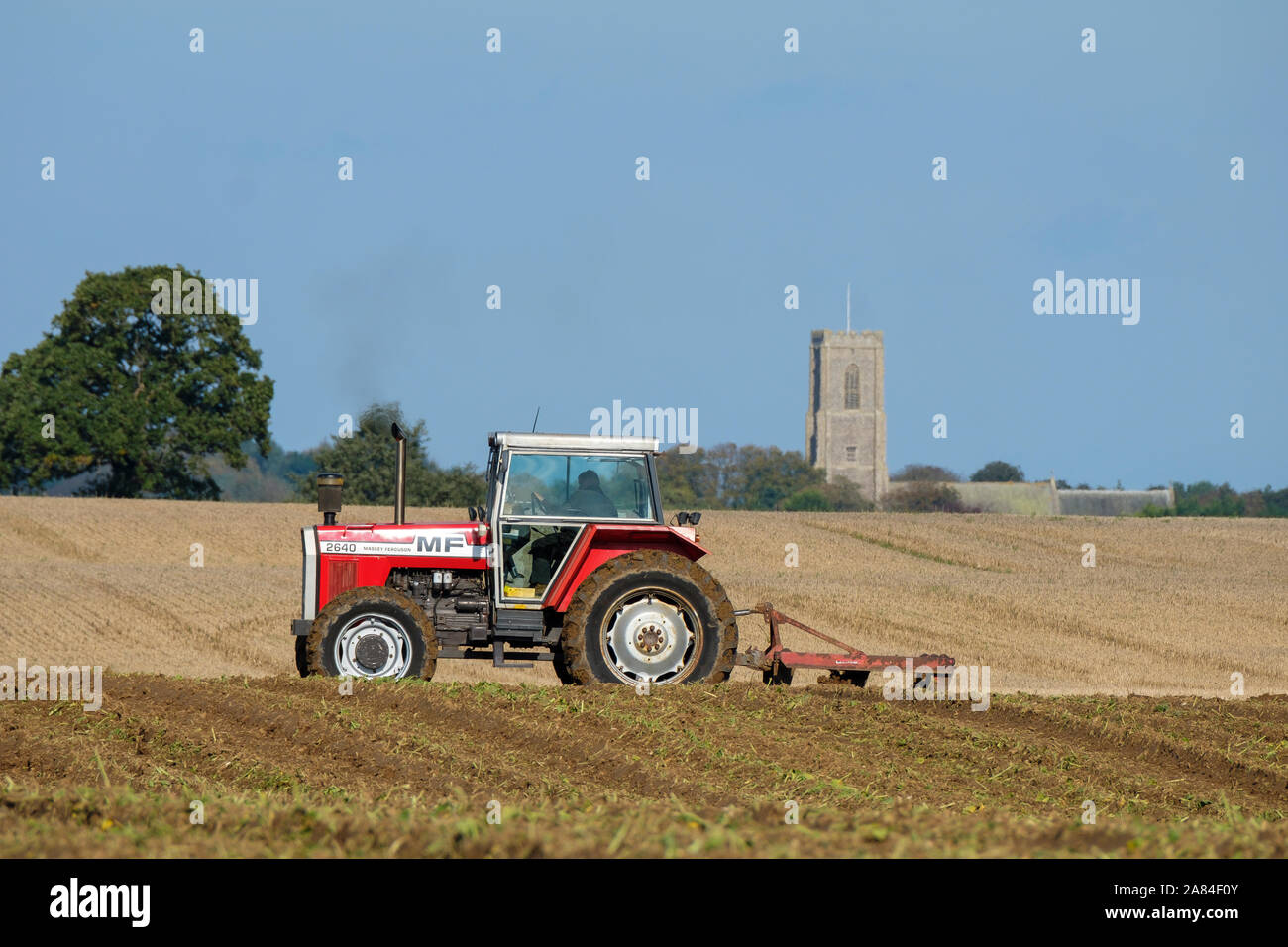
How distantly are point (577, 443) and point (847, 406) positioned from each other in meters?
127

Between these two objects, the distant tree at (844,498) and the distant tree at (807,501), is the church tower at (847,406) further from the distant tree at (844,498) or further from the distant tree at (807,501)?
the distant tree at (807,501)

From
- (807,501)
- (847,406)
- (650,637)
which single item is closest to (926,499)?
(807,501)

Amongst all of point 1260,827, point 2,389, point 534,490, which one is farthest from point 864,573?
point 2,389

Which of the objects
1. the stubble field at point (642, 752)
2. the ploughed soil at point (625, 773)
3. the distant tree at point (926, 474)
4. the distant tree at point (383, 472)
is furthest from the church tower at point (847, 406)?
the ploughed soil at point (625, 773)

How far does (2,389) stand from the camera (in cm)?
4397

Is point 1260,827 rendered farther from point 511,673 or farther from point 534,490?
point 511,673

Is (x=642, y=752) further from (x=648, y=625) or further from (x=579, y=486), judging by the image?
(x=579, y=486)

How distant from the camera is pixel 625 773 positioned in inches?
281

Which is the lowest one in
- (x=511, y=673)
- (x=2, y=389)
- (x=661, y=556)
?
(x=511, y=673)

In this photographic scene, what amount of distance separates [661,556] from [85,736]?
428 centimetres

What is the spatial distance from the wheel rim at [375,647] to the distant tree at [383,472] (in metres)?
32.3

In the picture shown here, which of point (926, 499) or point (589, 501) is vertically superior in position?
point (589, 501)

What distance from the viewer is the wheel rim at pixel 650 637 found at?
10.4 m

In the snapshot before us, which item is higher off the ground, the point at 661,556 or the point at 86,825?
the point at 661,556
